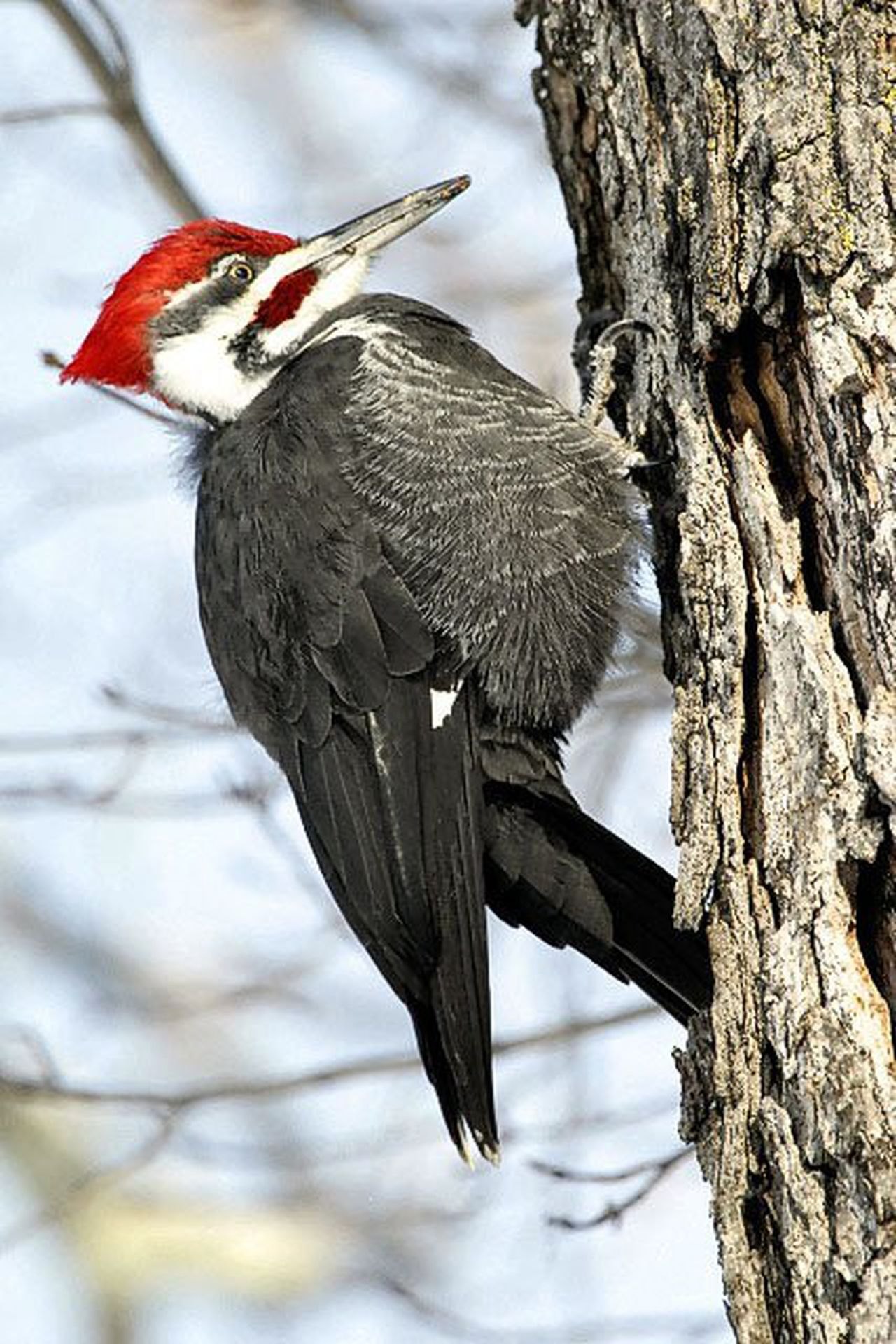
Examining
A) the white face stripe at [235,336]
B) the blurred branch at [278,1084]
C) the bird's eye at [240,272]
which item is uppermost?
the bird's eye at [240,272]

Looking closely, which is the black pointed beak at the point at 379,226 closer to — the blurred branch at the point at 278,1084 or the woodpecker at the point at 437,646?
the woodpecker at the point at 437,646

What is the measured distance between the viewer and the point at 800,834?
223 centimetres

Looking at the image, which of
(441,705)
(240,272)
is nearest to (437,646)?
(441,705)

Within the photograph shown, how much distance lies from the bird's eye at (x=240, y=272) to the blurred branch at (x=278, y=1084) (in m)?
1.62

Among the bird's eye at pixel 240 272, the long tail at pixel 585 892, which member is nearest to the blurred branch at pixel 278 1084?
the long tail at pixel 585 892

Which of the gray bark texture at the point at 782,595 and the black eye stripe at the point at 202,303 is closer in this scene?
the gray bark texture at the point at 782,595

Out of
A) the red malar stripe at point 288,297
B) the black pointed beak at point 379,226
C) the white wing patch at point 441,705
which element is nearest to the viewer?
the white wing patch at point 441,705

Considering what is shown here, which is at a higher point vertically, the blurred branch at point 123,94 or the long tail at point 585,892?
the blurred branch at point 123,94

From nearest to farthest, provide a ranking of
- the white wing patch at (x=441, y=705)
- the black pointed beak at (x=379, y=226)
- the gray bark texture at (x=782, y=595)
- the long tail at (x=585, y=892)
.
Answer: the gray bark texture at (x=782, y=595)
the long tail at (x=585, y=892)
the white wing patch at (x=441, y=705)
the black pointed beak at (x=379, y=226)

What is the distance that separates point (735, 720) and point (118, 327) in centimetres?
200

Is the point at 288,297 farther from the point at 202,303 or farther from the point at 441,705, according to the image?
the point at 441,705

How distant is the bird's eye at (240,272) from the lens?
12.7 feet

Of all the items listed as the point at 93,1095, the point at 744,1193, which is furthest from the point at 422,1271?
the point at 744,1193

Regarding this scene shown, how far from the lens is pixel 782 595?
7.80 feet
